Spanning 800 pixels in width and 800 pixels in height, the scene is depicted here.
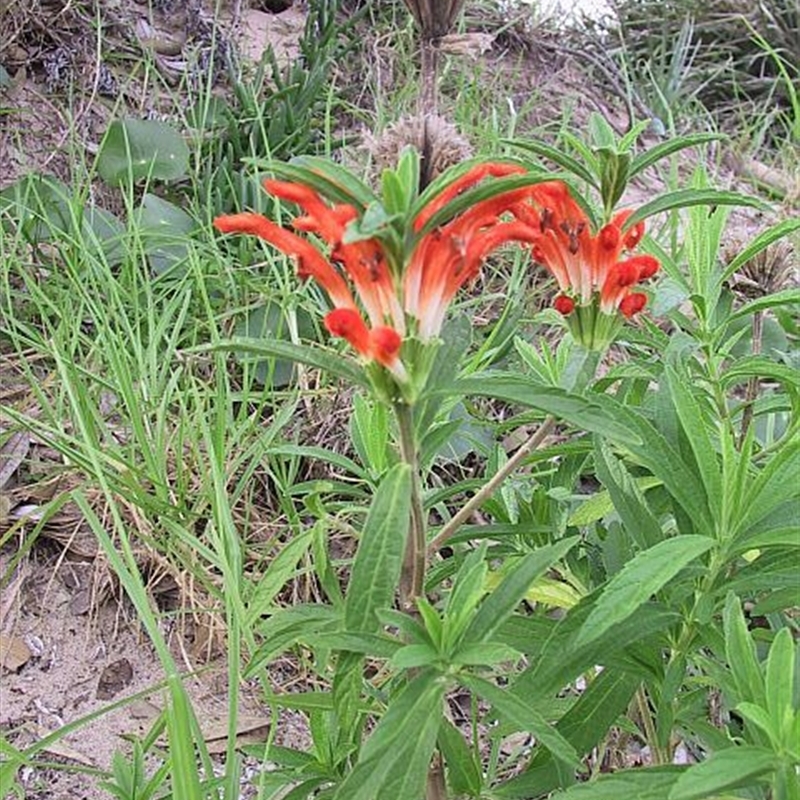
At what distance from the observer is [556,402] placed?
0.84 meters

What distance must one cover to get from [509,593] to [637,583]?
10 cm

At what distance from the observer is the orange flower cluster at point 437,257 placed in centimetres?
80

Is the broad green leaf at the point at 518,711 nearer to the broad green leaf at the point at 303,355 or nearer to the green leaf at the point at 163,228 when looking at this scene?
the broad green leaf at the point at 303,355

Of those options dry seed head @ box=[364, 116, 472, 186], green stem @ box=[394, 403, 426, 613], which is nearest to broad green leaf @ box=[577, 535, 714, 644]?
green stem @ box=[394, 403, 426, 613]

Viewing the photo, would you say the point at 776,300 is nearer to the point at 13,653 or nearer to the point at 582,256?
the point at 582,256

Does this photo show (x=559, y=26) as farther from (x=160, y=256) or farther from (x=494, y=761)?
(x=494, y=761)

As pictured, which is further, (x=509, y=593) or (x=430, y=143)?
(x=430, y=143)

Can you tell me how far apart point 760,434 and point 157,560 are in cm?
100

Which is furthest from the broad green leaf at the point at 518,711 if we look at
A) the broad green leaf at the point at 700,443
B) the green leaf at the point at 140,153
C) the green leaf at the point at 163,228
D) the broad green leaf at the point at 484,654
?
the green leaf at the point at 140,153

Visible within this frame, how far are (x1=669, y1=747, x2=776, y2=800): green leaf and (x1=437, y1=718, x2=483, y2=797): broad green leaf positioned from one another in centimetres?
30

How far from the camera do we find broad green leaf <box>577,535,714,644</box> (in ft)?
2.67

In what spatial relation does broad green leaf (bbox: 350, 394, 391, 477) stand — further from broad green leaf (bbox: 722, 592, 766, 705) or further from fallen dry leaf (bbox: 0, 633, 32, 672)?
fallen dry leaf (bbox: 0, 633, 32, 672)

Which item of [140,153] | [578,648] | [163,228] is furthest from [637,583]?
[140,153]

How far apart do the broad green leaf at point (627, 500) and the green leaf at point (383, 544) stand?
0.92 ft
